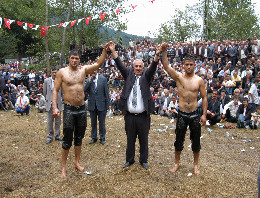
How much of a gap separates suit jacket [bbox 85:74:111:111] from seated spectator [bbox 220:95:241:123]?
5877mm

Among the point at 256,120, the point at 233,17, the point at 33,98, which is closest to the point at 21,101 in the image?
the point at 33,98

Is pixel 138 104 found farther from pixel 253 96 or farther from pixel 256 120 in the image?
pixel 253 96

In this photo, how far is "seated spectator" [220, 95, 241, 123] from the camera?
10.6 metres

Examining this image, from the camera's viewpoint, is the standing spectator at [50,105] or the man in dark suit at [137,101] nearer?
the man in dark suit at [137,101]

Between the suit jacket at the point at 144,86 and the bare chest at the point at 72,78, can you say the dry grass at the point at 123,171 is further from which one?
the bare chest at the point at 72,78

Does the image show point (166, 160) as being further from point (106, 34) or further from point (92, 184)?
point (106, 34)

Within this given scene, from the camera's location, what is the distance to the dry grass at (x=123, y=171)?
428cm

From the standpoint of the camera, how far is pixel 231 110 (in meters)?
10.7

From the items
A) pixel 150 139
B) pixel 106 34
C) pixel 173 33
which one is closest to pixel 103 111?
pixel 150 139

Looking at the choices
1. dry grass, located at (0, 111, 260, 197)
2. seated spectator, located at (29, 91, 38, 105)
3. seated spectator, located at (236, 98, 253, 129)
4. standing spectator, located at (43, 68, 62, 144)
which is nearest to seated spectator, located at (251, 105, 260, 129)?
seated spectator, located at (236, 98, 253, 129)

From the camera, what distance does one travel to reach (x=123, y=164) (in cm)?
551

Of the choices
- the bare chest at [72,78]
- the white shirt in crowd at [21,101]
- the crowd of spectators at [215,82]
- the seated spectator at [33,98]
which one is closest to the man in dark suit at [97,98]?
the bare chest at [72,78]

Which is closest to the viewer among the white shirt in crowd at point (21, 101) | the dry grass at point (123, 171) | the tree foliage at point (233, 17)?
the dry grass at point (123, 171)

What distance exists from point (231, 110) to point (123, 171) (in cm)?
721
